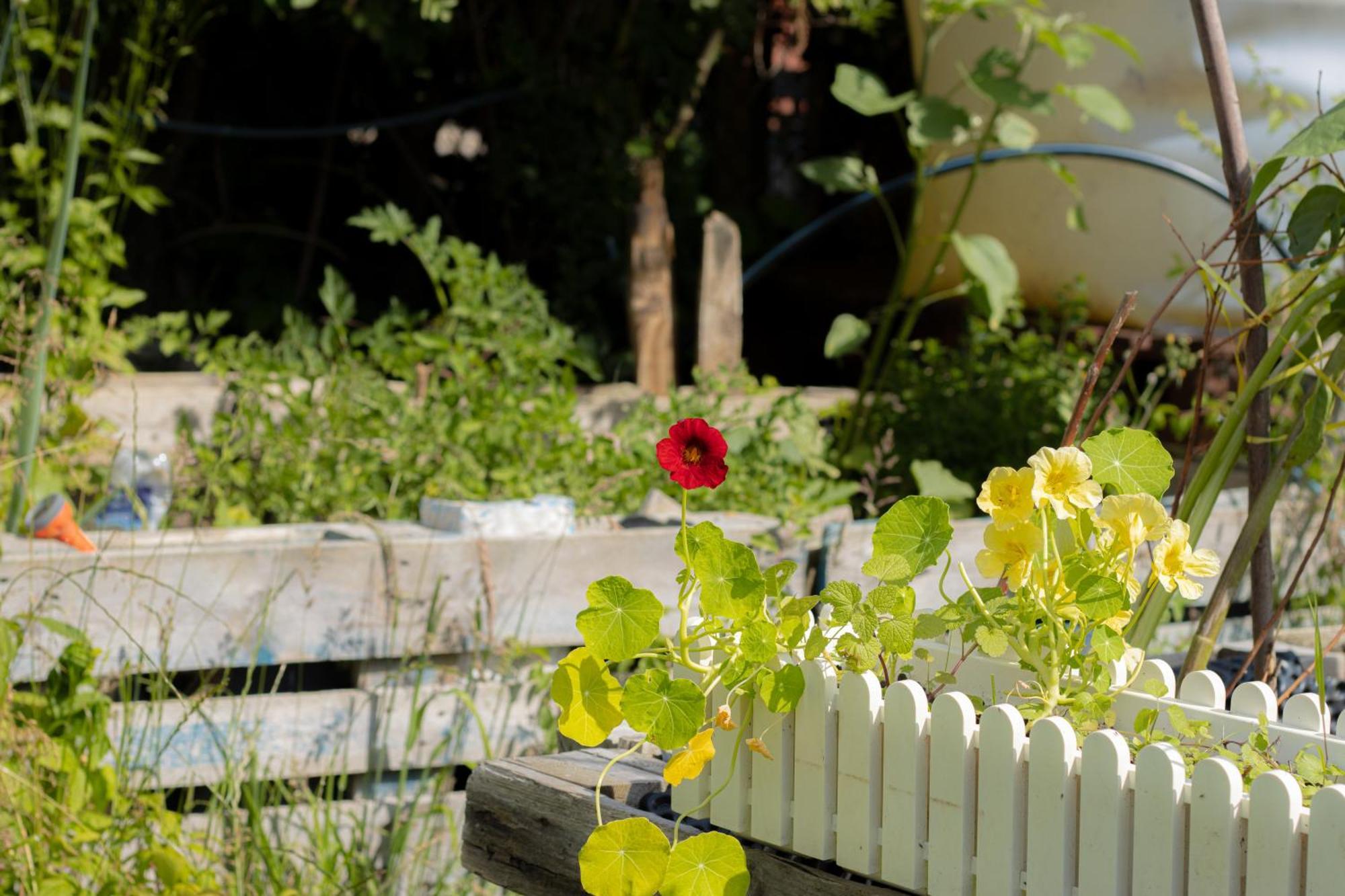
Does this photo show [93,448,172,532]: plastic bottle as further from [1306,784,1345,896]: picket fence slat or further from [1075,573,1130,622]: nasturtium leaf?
[1306,784,1345,896]: picket fence slat

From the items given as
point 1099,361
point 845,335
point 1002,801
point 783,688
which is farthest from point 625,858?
point 845,335

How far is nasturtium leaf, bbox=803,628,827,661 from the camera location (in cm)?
103

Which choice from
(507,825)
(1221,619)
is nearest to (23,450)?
(507,825)

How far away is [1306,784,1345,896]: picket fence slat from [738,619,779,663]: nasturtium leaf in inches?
14.5

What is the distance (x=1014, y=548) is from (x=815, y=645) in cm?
16

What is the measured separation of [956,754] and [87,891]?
125cm

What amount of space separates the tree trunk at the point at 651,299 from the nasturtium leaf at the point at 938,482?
2.82 ft

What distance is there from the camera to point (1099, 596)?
39.5 inches

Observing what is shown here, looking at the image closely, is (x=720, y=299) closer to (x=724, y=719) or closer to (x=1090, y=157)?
(x=1090, y=157)

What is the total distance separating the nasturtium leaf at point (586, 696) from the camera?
3.47 feet

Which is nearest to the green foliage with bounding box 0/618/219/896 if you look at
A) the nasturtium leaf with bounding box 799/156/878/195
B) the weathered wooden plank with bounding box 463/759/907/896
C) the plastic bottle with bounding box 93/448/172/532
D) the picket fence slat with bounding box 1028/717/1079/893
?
the plastic bottle with bounding box 93/448/172/532

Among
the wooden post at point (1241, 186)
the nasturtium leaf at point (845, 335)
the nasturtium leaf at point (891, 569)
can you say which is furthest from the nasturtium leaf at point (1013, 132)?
the nasturtium leaf at point (891, 569)

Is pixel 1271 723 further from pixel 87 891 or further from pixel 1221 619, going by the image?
pixel 87 891

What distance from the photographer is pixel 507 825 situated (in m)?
1.24
